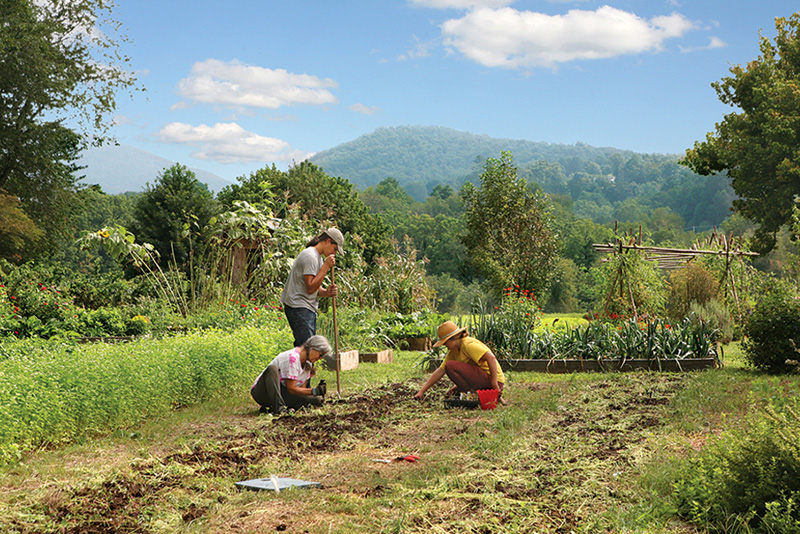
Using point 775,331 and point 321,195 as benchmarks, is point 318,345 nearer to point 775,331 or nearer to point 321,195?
point 775,331

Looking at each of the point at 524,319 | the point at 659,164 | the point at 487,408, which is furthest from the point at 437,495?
the point at 659,164

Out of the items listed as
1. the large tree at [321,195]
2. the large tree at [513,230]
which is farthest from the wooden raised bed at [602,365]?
the large tree at [321,195]

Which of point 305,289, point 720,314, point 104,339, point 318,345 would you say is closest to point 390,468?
point 318,345

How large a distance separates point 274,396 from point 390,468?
2177mm

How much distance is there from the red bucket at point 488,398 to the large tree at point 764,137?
1802cm

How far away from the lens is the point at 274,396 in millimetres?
6168

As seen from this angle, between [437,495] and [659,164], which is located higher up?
[659,164]

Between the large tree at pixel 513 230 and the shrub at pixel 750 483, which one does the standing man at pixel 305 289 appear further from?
the large tree at pixel 513 230

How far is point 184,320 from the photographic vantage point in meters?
8.99

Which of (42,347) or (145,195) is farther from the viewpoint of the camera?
(145,195)

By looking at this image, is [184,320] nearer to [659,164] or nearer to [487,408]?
[487,408]

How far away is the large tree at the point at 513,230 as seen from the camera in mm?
25734

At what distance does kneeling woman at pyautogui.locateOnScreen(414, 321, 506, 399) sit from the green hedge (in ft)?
6.74

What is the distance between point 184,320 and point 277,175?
24.3 meters
